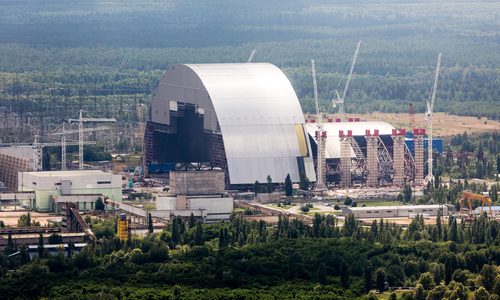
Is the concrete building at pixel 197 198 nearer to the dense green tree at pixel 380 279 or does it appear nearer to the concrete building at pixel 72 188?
the concrete building at pixel 72 188

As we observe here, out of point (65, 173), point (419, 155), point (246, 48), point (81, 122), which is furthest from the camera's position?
point (246, 48)

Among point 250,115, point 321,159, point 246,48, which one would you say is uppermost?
point 246,48

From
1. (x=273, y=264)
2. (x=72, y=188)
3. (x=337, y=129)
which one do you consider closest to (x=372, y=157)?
(x=337, y=129)

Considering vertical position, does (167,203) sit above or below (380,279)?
above

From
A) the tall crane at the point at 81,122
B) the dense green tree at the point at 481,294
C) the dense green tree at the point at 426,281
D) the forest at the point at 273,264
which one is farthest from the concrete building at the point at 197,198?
the dense green tree at the point at 481,294

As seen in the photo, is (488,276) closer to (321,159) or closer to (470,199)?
(470,199)

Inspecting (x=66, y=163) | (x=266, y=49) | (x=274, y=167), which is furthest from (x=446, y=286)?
(x=266, y=49)

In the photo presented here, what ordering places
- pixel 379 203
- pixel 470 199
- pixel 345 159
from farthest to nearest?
1. pixel 345 159
2. pixel 379 203
3. pixel 470 199
